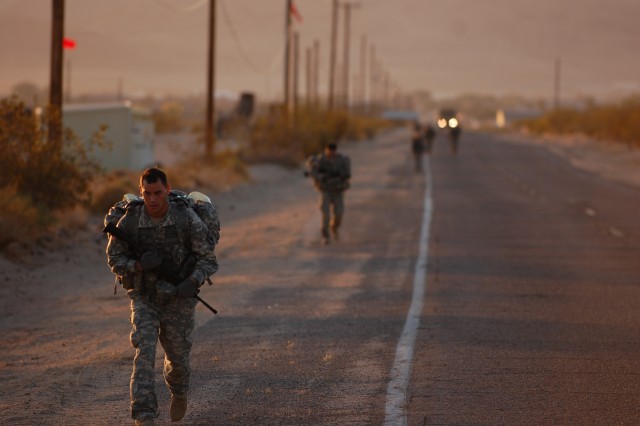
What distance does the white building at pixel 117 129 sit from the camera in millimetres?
35125

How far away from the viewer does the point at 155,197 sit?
718 cm

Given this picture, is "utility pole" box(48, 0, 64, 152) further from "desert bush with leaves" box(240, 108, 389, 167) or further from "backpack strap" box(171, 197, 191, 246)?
"desert bush with leaves" box(240, 108, 389, 167)

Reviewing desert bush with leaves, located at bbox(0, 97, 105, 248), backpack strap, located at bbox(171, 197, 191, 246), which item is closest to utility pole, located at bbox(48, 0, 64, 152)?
desert bush with leaves, located at bbox(0, 97, 105, 248)

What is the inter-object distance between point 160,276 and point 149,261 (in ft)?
0.74

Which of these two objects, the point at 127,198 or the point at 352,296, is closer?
the point at 127,198

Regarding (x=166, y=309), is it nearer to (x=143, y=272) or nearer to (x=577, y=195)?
(x=143, y=272)

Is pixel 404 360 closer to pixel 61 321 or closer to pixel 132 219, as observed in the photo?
pixel 132 219

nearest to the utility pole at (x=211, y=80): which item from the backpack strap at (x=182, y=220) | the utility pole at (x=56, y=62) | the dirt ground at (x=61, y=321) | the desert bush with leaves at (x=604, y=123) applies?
the dirt ground at (x=61, y=321)

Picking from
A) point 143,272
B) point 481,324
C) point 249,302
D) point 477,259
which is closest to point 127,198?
point 143,272

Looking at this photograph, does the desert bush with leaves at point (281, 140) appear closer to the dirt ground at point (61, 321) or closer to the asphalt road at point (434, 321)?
the asphalt road at point (434, 321)

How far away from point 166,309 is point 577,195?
80.0 ft

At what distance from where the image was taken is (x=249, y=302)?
12969 mm

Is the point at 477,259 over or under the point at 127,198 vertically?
under

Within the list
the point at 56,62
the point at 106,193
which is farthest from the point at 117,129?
the point at 56,62
